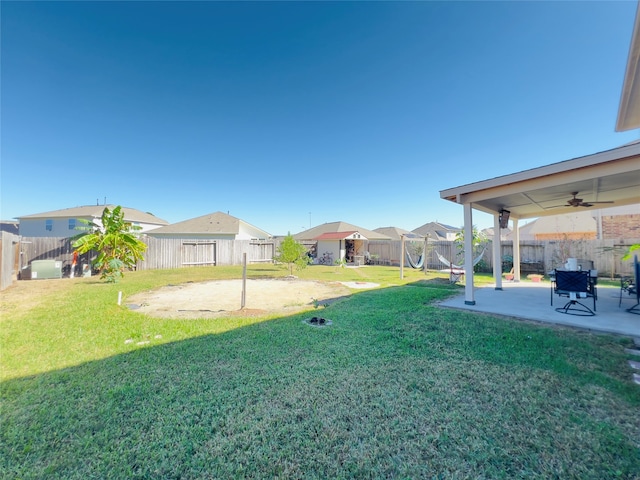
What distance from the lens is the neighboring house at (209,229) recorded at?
22.2 m

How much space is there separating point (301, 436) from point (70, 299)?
28.4 feet

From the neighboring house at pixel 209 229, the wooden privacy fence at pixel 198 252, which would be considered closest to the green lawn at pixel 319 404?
the wooden privacy fence at pixel 198 252

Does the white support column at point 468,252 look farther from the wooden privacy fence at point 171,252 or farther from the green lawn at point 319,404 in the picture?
the wooden privacy fence at point 171,252

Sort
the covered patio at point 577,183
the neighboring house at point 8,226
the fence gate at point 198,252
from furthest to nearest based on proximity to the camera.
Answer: the neighboring house at point 8,226, the fence gate at point 198,252, the covered patio at point 577,183

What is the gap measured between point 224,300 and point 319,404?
5.77 m

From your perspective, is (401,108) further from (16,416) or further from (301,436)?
(16,416)

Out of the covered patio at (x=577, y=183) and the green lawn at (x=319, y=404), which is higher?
the covered patio at (x=577, y=183)

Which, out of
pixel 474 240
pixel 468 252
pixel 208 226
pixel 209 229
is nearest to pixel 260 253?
Result: pixel 209 229

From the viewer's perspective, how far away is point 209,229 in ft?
74.1

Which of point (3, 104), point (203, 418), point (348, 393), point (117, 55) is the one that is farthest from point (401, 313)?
point (3, 104)

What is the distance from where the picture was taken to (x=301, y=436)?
2.02 meters

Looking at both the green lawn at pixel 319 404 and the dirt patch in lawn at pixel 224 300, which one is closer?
the green lawn at pixel 319 404

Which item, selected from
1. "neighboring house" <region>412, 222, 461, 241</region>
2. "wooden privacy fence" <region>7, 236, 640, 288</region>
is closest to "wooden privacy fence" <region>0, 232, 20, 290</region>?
"wooden privacy fence" <region>7, 236, 640, 288</region>

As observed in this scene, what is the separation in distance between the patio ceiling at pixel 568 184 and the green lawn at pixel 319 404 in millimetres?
2873
